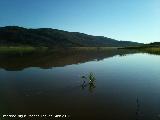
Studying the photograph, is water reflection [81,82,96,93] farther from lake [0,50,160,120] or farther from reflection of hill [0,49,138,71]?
reflection of hill [0,49,138,71]

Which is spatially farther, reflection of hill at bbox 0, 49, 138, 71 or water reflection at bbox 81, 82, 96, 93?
reflection of hill at bbox 0, 49, 138, 71

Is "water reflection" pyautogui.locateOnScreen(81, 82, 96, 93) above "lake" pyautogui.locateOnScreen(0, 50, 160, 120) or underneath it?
above

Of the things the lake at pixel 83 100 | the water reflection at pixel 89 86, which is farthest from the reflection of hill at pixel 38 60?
the lake at pixel 83 100

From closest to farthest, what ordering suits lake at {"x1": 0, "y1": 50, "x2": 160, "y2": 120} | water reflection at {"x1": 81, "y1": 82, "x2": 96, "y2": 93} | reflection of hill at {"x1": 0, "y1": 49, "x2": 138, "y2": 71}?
lake at {"x1": 0, "y1": 50, "x2": 160, "y2": 120} < water reflection at {"x1": 81, "y1": 82, "x2": 96, "y2": 93} < reflection of hill at {"x1": 0, "y1": 49, "x2": 138, "y2": 71}

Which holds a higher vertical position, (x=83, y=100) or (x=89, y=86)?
(x=89, y=86)

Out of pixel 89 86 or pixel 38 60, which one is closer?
pixel 89 86

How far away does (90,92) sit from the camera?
80.6 ft

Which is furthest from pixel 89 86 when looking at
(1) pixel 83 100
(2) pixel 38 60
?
(2) pixel 38 60

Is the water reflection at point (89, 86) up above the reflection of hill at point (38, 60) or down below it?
below

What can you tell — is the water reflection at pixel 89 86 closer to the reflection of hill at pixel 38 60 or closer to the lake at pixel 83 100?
the lake at pixel 83 100

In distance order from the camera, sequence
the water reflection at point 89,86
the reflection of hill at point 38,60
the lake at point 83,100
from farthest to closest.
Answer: the reflection of hill at point 38,60 < the water reflection at point 89,86 < the lake at point 83,100

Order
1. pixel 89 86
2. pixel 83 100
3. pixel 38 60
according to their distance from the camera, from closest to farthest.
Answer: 1. pixel 83 100
2. pixel 89 86
3. pixel 38 60

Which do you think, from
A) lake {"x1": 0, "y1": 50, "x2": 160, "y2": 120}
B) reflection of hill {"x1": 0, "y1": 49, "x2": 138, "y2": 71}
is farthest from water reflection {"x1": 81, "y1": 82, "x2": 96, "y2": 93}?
reflection of hill {"x1": 0, "y1": 49, "x2": 138, "y2": 71}

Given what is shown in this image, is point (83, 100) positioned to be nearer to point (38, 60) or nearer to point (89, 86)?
point (89, 86)
